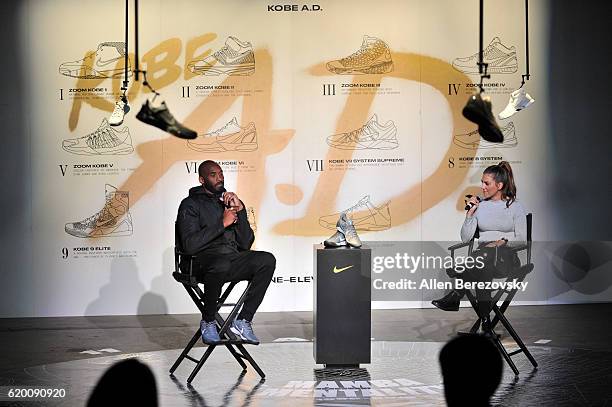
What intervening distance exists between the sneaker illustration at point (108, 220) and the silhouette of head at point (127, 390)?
6.34m

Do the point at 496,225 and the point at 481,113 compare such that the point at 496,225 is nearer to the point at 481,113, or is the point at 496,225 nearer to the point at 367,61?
the point at 481,113

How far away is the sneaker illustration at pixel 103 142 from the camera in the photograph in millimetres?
8477

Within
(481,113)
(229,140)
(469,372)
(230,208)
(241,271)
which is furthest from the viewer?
(229,140)

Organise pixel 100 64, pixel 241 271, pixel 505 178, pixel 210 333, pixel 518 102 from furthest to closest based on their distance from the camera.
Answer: pixel 100 64 < pixel 518 102 < pixel 505 178 < pixel 241 271 < pixel 210 333

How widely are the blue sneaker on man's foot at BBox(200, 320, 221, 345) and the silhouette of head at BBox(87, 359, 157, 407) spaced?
3.45m

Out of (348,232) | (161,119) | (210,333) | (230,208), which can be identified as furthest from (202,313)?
(161,119)

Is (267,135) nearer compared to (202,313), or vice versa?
(202,313)

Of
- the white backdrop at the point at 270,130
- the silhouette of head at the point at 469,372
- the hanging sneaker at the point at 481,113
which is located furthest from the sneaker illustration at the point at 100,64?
the silhouette of head at the point at 469,372

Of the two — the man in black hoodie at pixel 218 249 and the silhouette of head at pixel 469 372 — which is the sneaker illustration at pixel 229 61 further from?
the silhouette of head at pixel 469 372

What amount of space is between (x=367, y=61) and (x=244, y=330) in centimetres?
352

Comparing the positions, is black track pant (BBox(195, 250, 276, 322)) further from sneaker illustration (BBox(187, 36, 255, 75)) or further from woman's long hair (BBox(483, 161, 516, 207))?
sneaker illustration (BBox(187, 36, 255, 75))

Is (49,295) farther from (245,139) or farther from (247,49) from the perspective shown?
(247,49)

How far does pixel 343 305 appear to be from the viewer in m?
5.99

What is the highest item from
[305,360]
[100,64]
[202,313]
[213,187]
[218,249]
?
[100,64]
